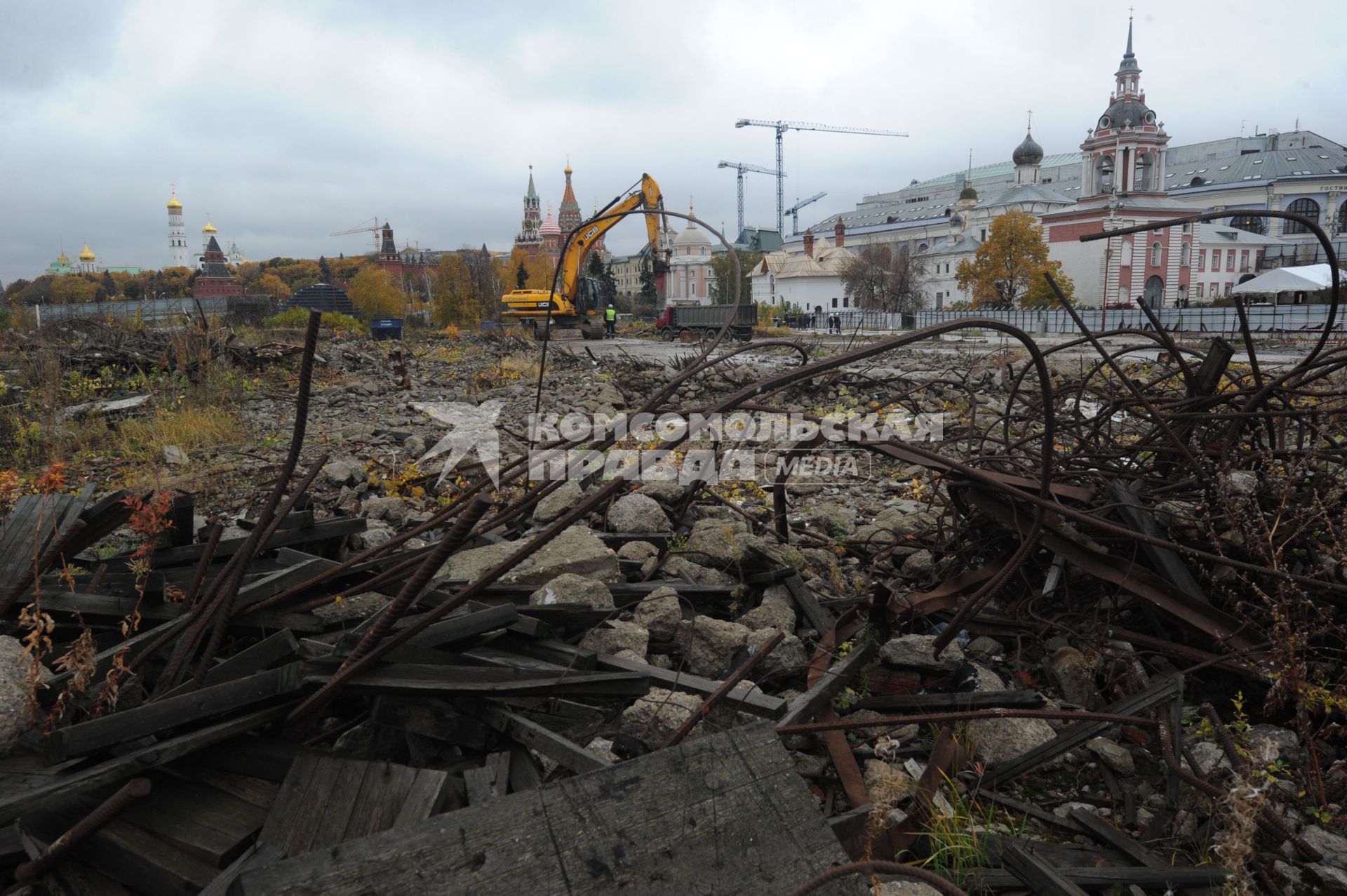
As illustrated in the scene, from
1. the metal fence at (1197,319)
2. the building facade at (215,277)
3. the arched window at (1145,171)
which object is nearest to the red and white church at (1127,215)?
the arched window at (1145,171)

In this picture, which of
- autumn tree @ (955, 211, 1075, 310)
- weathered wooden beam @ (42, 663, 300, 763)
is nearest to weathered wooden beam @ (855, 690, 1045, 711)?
weathered wooden beam @ (42, 663, 300, 763)

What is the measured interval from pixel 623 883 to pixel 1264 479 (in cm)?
285

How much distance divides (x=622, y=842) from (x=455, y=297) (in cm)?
5077

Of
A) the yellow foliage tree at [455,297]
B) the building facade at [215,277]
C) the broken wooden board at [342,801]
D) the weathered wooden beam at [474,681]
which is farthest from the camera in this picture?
the building facade at [215,277]

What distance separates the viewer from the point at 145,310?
59.8 ft

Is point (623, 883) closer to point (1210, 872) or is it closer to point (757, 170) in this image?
point (1210, 872)

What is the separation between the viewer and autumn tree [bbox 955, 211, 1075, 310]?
45.3 meters

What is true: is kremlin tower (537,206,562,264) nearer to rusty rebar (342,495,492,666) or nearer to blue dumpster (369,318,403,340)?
blue dumpster (369,318,403,340)

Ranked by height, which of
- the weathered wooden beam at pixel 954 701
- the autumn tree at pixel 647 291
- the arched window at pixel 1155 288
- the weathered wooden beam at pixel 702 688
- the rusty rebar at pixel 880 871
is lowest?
the weathered wooden beam at pixel 954 701

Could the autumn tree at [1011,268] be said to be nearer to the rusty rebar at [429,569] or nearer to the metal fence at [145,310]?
the metal fence at [145,310]

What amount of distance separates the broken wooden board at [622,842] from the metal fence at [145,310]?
9441 millimetres

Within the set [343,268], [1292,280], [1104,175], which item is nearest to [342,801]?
[1292,280]

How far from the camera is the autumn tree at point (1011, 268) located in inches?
1783

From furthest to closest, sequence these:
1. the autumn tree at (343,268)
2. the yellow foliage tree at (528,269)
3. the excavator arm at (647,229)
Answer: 1. the autumn tree at (343,268)
2. the yellow foliage tree at (528,269)
3. the excavator arm at (647,229)
